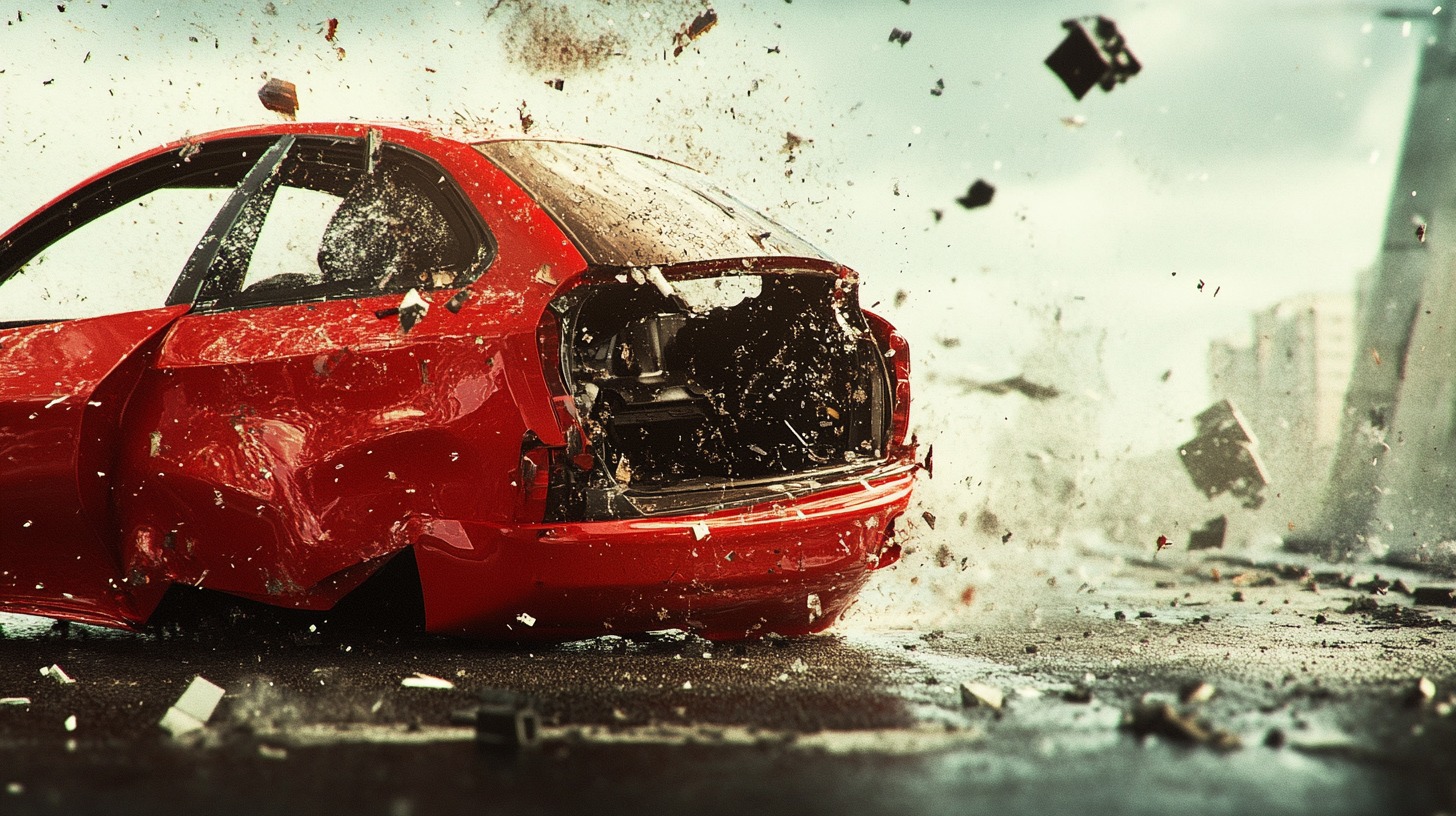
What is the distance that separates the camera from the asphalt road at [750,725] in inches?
81.0

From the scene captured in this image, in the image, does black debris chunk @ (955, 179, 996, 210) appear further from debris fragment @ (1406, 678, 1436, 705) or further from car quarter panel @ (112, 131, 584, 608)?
debris fragment @ (1406, 678, 1436, 705)

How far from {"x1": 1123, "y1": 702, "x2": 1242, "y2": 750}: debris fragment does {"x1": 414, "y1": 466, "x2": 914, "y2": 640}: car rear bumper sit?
1.01 meters

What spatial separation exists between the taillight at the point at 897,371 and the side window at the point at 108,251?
209 cm

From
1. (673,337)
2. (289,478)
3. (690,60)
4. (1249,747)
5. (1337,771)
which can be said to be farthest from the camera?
(690,60)

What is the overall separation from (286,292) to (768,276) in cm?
138

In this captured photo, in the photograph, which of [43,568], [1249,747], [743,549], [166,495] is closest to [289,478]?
[166,495]

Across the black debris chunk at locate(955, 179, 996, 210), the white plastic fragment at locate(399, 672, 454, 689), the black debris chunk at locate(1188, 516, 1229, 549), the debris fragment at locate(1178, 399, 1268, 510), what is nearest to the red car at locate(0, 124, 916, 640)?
→ the white plastic fragment at locate(399, 672, 454, 689)

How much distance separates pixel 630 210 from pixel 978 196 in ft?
4.10

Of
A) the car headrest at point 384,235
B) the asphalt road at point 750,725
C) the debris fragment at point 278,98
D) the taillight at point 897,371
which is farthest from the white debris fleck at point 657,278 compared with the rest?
the debris fragment at point 278,98

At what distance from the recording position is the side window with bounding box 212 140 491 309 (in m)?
3.18

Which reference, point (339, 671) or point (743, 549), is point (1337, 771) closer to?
point (743, 549)

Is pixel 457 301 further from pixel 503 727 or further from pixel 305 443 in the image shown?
pixel 503 727

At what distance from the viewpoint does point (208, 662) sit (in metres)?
3.46

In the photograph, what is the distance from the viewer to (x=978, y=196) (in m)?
3.85
